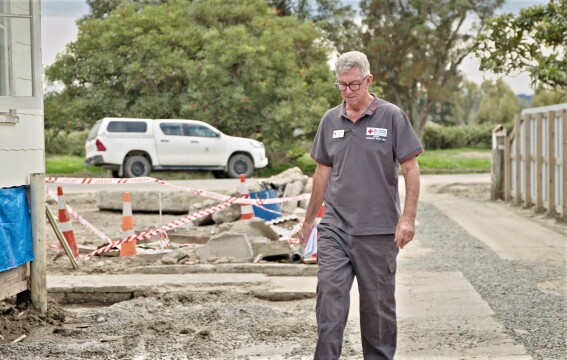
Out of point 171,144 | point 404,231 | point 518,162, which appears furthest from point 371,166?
point 171,144

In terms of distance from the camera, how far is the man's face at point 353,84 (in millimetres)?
5508

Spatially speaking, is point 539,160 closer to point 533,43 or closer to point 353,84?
point 533,43

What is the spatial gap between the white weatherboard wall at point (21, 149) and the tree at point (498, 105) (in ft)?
190

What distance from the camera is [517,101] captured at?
223ft

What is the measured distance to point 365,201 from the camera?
5.52m

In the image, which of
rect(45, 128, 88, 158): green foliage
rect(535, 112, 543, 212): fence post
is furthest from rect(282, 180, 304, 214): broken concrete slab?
rect(45, 128, 88, 158): green foliage

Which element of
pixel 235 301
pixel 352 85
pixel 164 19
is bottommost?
pixel 235 301

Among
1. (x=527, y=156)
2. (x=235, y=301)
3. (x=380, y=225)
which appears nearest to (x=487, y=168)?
(x=527, y=156)

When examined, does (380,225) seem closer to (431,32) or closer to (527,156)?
(527,156)

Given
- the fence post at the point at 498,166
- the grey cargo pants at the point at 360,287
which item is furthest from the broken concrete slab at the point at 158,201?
the grey cargo pants at the point at 360,287

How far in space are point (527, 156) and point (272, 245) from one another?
9194 mm

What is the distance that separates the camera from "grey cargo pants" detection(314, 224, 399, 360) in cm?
540

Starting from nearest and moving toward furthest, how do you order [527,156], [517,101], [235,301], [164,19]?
[235,301]
[527,156]
[164,19]
[517,101]

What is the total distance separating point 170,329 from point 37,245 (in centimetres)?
138
